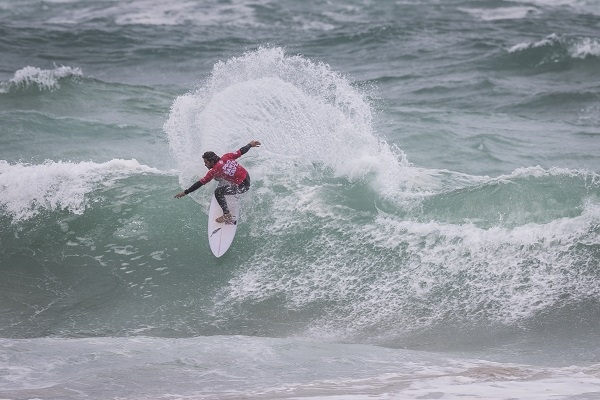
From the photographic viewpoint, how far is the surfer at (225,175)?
473 inches

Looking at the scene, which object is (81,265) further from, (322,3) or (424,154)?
(322,3)

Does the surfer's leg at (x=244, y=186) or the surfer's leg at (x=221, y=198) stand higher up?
the surfer's leg at (x=244, y=186)

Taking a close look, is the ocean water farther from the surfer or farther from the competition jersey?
the competition jersey

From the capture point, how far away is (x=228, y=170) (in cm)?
1214

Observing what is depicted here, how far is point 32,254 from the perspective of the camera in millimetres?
12656

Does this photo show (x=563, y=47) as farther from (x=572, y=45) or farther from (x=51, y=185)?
(x=51, y=185)

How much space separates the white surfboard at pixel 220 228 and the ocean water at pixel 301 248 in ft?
0.63

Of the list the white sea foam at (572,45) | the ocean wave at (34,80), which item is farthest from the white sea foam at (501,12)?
the ocean wave at (34,80)

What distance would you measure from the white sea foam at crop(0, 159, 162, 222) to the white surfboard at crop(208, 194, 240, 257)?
225 centimetres

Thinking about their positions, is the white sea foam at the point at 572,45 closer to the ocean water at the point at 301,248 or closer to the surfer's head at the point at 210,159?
the ocean water at the point at 301,248

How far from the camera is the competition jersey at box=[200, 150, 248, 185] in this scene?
1205 centimetres

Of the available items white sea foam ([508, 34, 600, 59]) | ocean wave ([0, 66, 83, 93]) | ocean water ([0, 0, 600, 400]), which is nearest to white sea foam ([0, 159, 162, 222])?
ocean water ([0, 0, 600, 400])

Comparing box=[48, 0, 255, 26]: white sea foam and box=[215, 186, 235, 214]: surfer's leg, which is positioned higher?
box=[48, 0, 255, 26]: white sea foam

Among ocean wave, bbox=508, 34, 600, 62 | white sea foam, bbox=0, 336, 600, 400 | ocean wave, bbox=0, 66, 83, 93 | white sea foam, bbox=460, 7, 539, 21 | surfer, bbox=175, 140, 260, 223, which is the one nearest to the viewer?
white sea foam, bbox=0, 336, 600, 400
